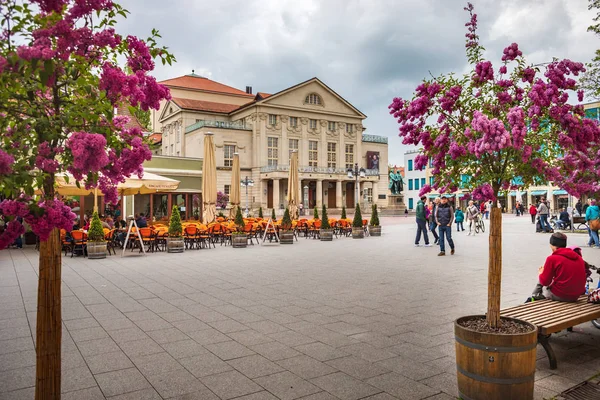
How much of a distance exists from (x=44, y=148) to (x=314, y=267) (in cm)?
920

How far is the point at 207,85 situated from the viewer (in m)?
Result: 69.6

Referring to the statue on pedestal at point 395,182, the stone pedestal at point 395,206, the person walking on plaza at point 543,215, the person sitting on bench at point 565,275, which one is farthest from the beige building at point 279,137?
the person sitting on bench at point 565,275

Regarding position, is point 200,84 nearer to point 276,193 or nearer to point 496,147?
point 276,193

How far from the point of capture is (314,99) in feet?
211

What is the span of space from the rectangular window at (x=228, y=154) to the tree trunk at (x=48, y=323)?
5512cm

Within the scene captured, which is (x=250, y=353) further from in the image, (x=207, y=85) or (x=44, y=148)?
(x=207, y=85)

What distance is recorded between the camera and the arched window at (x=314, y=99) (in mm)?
63656

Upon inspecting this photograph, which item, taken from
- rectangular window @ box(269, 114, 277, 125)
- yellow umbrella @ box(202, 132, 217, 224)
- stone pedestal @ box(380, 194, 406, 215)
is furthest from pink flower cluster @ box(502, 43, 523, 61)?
rectangular window @ box(269, 114, 277, 125)

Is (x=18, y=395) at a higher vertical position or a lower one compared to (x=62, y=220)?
lower

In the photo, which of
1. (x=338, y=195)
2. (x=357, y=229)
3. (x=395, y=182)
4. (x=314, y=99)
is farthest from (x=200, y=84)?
(x=357, y=229)

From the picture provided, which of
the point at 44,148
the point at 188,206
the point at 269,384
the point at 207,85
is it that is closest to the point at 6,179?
the point at 44,148

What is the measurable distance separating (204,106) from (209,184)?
45.5m

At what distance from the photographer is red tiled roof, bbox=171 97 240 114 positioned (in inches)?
2415

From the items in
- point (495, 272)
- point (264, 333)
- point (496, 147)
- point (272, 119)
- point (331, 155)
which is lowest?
point (264, 333)
